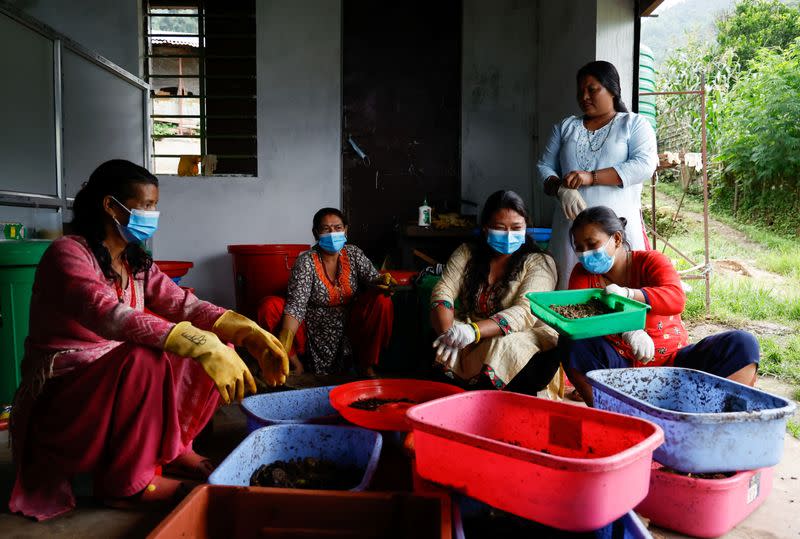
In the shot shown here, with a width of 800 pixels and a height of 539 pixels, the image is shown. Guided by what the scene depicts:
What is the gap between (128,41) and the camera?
491cm

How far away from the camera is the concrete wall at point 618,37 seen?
3.43m

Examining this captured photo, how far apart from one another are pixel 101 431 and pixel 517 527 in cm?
124

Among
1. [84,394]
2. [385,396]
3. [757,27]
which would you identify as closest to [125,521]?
[84,394]

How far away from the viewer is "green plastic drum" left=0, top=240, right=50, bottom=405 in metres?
2.49

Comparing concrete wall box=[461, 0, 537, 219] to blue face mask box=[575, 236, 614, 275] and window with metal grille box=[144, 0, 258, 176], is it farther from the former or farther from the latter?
blue face mask box=[575, 236, 614, 275]

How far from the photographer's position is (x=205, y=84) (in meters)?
4.96

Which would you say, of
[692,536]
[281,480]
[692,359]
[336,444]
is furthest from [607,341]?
[281,480]

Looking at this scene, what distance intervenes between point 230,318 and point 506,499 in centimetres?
111

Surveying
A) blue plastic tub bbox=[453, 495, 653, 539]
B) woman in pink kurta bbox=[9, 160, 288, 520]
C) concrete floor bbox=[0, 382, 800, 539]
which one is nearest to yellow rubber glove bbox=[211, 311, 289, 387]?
woman in pink kurta bbox=[9, 160, 288, 520]

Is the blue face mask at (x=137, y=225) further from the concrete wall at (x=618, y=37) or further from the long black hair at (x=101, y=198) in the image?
the concrete wall at (x=618, y=37)

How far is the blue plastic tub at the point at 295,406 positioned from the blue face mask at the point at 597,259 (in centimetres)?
115

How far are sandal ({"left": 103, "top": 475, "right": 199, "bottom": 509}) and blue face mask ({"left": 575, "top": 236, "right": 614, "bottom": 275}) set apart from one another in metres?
1.64

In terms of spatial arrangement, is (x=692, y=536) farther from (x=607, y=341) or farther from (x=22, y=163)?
(x=22, y=163)

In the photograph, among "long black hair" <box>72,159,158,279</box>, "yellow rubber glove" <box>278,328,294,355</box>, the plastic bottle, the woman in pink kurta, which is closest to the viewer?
the woman in pink kurta
